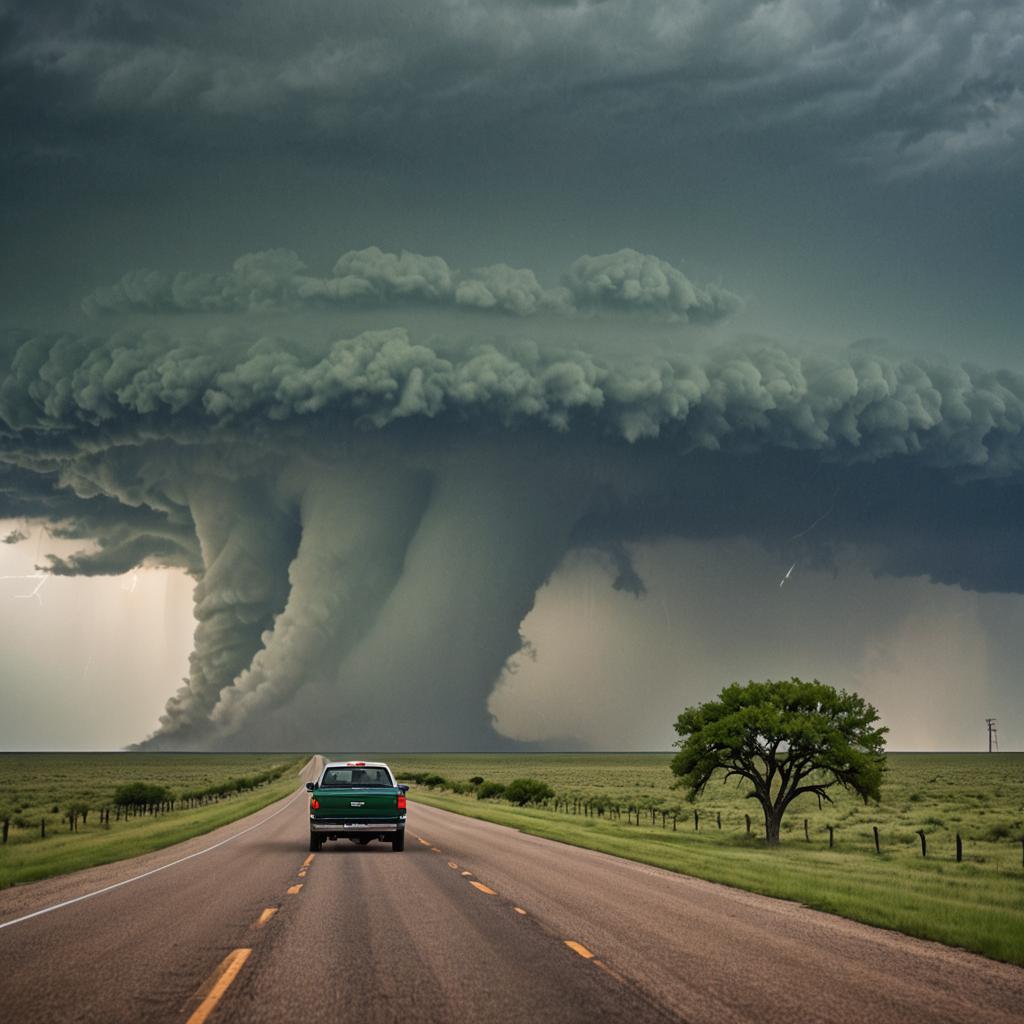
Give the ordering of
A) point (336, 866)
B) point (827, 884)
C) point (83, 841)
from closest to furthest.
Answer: point (827, 884)
point (336, 866)
point (83, 841)

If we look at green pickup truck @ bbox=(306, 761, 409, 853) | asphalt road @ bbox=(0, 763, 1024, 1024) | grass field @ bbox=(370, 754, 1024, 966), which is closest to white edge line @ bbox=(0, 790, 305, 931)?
asphalt road @ bbox=(0, 763, 1024, 1024)

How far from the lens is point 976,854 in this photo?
116 feet

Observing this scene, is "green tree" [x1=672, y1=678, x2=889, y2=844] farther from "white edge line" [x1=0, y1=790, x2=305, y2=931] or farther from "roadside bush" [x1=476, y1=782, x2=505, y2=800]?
"roadside bush" [x1=476, y1=782, x2=505, y2=800]

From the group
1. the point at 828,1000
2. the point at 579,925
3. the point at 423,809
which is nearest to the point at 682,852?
the point at 579,925

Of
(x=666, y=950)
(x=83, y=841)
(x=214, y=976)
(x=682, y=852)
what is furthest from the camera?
(x=83, y=841)

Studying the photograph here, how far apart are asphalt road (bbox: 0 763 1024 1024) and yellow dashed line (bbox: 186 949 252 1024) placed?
0.03 meters

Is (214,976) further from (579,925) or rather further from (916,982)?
(916,982)

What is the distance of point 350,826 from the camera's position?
27.5 meters

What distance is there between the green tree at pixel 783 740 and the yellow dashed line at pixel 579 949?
1172 inches

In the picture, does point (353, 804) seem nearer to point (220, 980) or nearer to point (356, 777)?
point (356, 777)

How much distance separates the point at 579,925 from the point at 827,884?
808cm

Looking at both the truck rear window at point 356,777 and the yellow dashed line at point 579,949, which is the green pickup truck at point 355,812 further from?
the yellow dashed line at point 579,949

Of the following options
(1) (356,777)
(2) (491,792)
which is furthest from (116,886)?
(2) (491,792)

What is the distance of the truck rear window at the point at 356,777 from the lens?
2817cm
